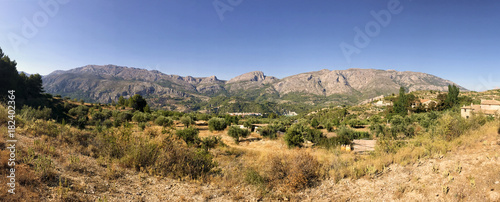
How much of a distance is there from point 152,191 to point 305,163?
19.3ft

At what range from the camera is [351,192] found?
6.52m

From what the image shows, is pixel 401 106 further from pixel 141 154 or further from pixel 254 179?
pixel 141 154

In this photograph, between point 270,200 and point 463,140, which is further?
point 463,140

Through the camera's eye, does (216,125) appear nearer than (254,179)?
No

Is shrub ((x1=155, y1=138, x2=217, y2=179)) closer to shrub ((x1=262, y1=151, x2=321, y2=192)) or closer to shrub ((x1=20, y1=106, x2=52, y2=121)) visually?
shrub ((x1=262, y1=151, x2=321, y2=192))

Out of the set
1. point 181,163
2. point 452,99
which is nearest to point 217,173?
point 181,163

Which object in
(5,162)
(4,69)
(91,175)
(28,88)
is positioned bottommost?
(91,175)

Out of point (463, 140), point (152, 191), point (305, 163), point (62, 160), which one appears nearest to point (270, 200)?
point (305, 163)

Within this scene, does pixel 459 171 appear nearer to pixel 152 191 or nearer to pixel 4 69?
pixel 152 191

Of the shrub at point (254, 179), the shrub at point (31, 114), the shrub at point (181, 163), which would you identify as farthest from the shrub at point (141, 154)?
the shrub at point (31, 114)

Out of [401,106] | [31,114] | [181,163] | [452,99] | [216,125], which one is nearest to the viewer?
[181,163]

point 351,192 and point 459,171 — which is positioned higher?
point 459,171

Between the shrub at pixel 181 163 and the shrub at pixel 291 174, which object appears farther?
the shrub at pixel 181 163

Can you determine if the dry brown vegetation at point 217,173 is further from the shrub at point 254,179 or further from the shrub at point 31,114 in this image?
the shrub at point 31,114
